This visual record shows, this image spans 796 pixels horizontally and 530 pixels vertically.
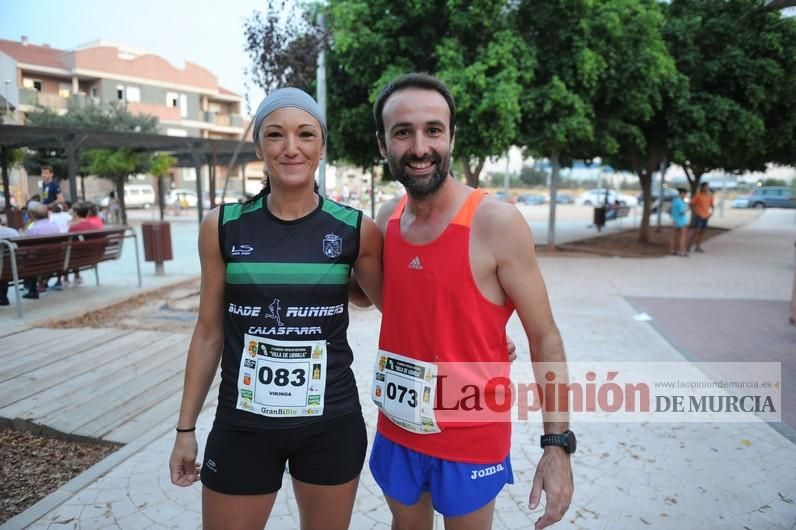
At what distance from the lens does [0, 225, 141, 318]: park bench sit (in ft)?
21.4

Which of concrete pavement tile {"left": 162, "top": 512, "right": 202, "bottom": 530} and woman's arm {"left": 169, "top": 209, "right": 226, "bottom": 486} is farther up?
woman's arm {"left": 169, "top": 209, "right": 226, "bottom": 486}

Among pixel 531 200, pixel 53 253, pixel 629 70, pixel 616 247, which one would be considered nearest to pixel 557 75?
pixel 629 70

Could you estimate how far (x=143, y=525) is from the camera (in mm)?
2889

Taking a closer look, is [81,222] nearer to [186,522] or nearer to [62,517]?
[62,517]

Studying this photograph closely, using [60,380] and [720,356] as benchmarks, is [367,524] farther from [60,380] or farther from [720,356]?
[720,356]

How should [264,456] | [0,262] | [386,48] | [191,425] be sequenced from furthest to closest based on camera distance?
1. [386,48]
2. [0,262]
3. [191,425]
4. [264,456]

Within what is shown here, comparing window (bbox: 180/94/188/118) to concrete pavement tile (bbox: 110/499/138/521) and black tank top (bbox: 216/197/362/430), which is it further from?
black tank top (bbox: 216/197/362/430)

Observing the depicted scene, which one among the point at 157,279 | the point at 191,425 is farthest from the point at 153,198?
the point at 191,425

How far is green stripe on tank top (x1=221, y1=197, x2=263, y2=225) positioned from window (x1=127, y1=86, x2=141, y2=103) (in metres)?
44.3

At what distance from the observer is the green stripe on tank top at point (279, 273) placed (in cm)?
182

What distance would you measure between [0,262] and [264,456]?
621 centimetres

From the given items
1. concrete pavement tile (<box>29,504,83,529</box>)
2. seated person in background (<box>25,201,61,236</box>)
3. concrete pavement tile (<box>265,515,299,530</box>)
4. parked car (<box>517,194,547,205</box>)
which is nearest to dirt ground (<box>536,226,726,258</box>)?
seated person in background (<box>25,201,61,236</box>)

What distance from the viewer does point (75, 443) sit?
3.77 metres

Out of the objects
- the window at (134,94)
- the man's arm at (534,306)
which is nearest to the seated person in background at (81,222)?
the man's arm at (534,306)
